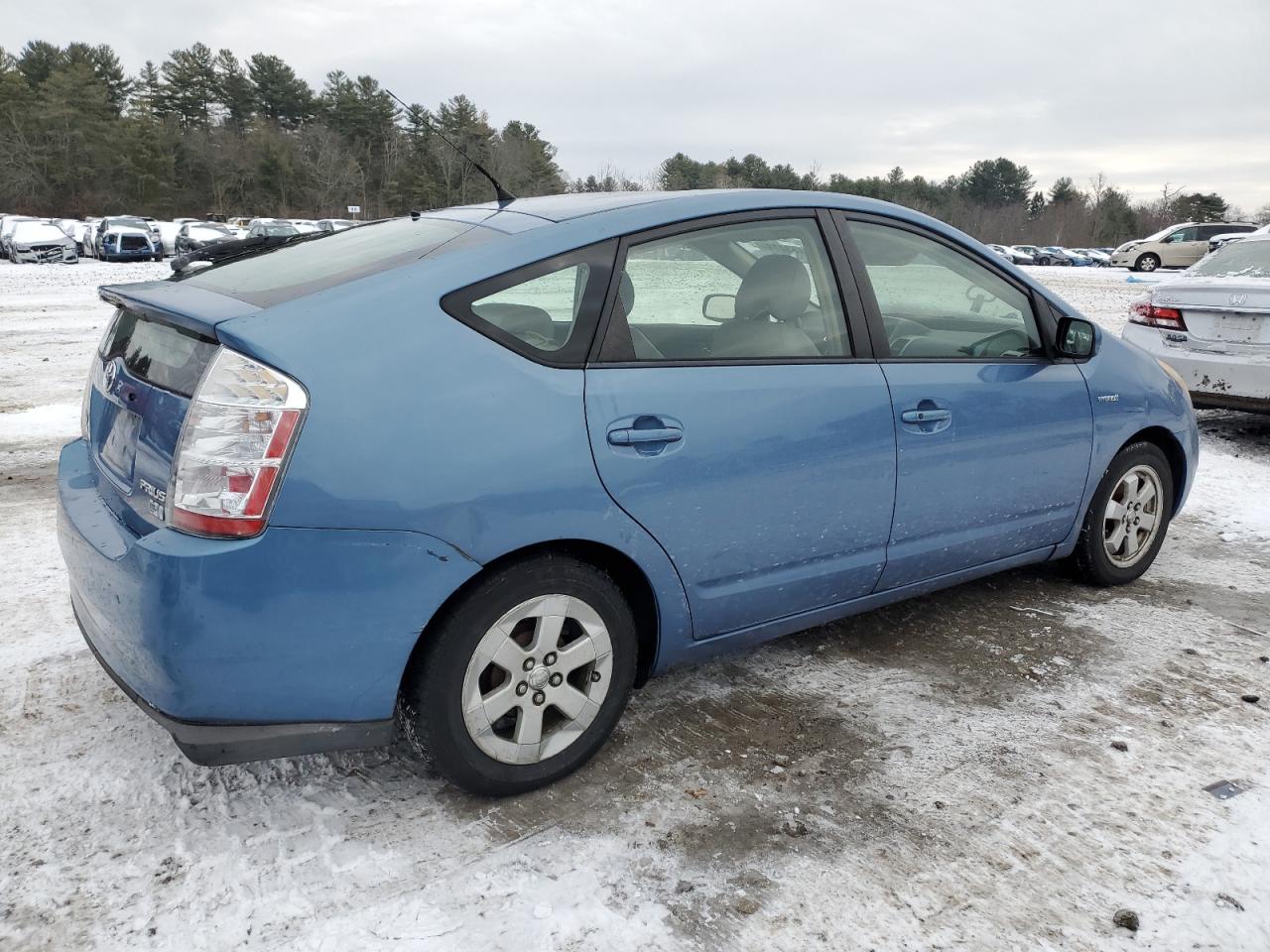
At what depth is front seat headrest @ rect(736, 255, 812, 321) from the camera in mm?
2990

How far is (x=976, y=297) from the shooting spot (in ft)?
11.8

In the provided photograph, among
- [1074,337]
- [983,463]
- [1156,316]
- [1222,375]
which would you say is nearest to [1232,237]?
[1156,316]

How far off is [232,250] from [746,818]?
2.49 meters

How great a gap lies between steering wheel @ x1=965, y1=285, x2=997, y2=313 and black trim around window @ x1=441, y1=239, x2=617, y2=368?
1.60m

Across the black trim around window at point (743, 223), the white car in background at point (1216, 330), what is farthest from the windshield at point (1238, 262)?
the black trim around window at point (743, 223)

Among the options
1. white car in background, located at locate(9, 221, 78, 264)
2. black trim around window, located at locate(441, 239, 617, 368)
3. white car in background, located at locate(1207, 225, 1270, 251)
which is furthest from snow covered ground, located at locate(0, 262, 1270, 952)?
white car in background, located at locate(9, 221, 78, 264)

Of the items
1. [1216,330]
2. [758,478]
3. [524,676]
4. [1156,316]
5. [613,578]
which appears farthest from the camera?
[1156,316]

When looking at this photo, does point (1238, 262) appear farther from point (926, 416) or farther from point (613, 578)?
point (613, 578)

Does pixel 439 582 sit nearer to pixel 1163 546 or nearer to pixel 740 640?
pixel 740 640

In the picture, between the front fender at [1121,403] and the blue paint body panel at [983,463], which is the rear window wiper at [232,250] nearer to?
the blue paint body panel at [983,463]

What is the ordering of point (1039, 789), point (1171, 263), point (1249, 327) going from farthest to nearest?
point (1171, 263) < point (1249, 327) < point (1039, 789)

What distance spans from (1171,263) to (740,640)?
3816 cm

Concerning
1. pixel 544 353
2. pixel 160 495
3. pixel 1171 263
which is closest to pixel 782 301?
pixel 544 353

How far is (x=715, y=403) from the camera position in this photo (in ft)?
8.80
